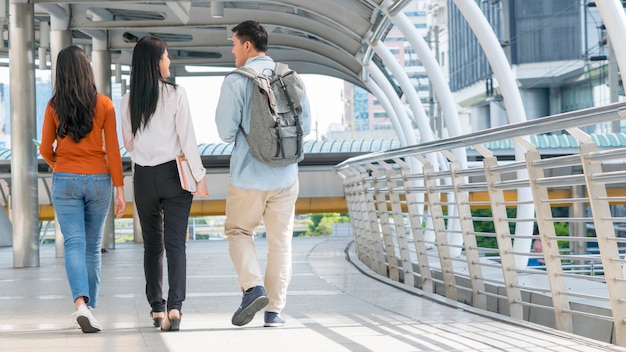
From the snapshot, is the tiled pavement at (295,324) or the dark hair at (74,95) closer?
the tiled pavement at (295,324)

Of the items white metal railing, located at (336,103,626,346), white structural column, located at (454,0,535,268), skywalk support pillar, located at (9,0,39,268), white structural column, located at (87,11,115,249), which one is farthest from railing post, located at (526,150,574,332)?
white structural column, located at (87,11,115,249)

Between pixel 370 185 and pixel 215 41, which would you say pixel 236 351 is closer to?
pixel 370 185

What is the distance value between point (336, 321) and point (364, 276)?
4.39 meters

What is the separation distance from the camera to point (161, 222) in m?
6.19

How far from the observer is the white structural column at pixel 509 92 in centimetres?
935

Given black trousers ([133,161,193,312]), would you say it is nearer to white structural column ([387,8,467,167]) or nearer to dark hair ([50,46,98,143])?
dark hair ([50,46,98,143])

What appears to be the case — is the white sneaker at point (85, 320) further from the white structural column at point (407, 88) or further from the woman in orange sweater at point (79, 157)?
the white structural column at point (407, 88)

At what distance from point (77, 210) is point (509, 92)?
5.60 meters

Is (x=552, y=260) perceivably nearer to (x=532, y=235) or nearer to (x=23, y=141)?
(x=532, y=235)

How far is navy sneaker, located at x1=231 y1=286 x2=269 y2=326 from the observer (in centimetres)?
598

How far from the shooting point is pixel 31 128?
15.2 meters

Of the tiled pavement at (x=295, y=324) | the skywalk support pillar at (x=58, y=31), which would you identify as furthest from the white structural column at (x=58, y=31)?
the tiled pavement at (x=295, y=324)

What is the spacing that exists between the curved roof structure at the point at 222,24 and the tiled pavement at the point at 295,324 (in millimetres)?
6761

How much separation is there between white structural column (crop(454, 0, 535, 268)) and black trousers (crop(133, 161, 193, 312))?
3682 millimetres
